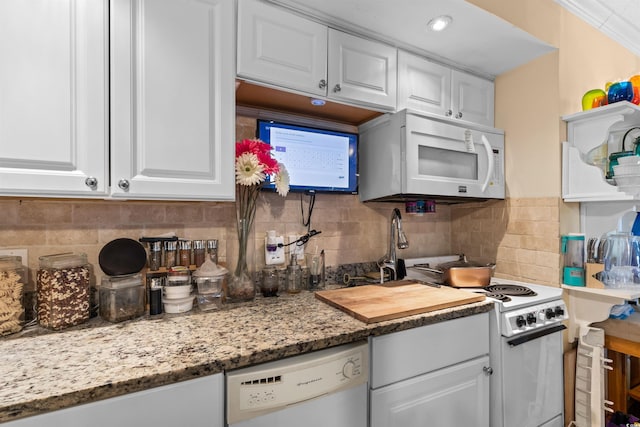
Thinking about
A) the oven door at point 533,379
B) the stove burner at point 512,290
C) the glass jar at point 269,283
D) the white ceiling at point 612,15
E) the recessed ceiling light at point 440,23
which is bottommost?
the oven door at point 533,379

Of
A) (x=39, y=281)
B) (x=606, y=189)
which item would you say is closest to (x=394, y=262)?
(x=606, y=189)

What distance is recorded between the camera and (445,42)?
1788 millimetres

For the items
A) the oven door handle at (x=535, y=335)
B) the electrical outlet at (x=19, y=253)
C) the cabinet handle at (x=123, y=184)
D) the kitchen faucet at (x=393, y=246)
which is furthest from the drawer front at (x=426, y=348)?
the electrical outlet at (x=19, y=253)

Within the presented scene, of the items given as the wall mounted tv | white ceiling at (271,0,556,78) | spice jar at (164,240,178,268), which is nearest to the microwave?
the wall mounted tv

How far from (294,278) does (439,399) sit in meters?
0.84

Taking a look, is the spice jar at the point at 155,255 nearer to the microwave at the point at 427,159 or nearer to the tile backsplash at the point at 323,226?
the tile backsplash at the point at 323,226

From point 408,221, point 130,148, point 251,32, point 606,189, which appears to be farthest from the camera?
point 408,221

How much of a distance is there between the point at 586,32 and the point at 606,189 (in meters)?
1.07

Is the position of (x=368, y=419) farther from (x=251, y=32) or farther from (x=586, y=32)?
(x=586, y=32)

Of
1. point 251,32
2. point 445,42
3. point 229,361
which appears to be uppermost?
point 445,42

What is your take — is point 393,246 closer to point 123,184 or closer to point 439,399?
point 439,399

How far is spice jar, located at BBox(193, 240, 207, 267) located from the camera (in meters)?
1.50

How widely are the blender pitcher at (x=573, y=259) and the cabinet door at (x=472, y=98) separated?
0.86m

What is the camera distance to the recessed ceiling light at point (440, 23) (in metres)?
1.58
